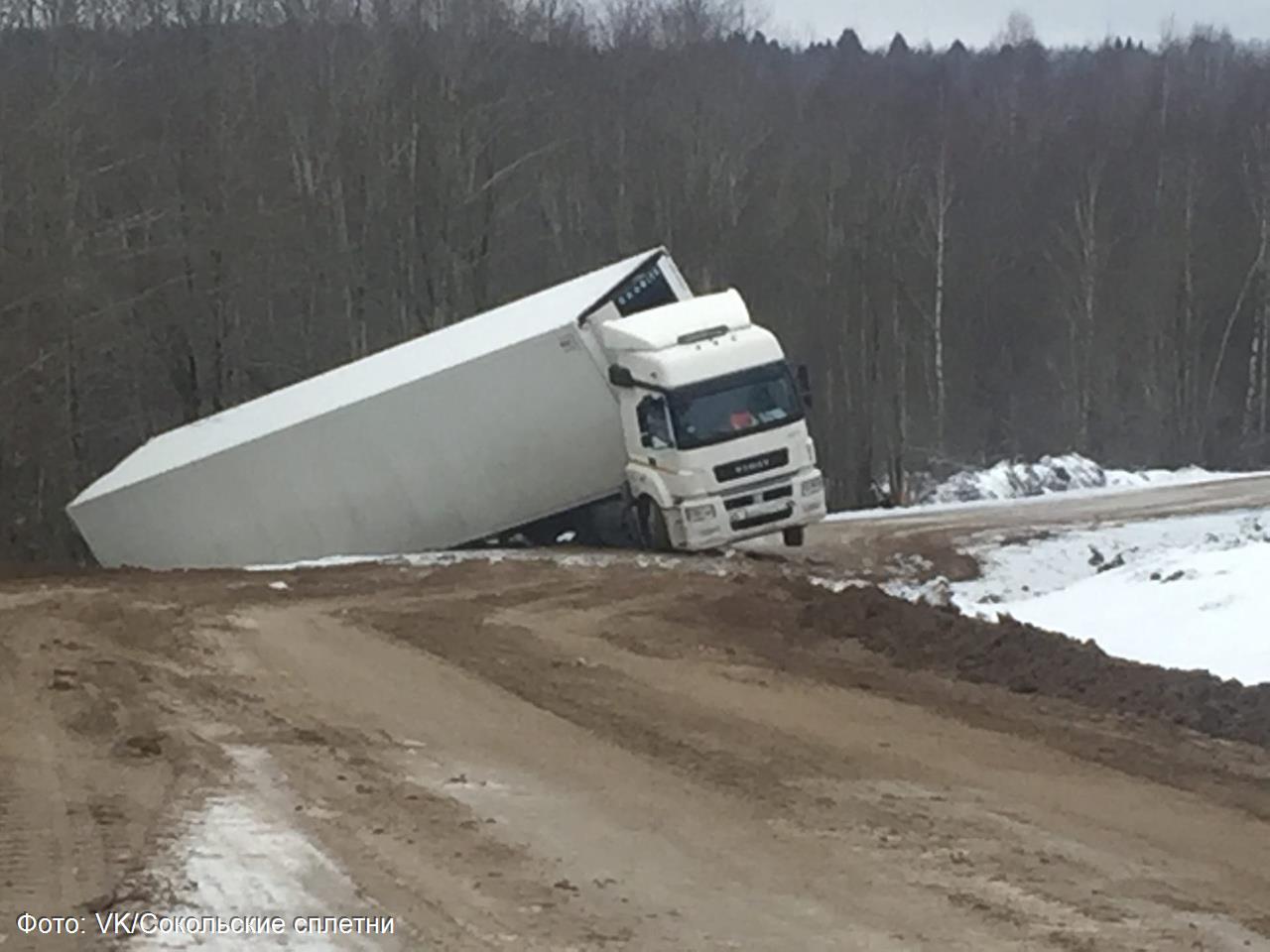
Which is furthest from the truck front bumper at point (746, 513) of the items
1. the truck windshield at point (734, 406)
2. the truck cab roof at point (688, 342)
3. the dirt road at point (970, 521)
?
the truck cab roof at point (688, 342)

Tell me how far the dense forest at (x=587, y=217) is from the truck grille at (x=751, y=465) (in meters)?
15.8

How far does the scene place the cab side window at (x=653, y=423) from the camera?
2436 cm

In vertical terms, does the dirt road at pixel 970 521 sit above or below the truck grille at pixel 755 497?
below

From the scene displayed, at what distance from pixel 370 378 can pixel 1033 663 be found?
1614cm

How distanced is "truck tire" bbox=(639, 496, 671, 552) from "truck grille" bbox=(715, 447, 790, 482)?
104cm

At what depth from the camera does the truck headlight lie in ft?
79.6

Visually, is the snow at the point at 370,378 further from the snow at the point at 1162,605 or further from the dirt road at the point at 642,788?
the dirt road at the point at 642,788

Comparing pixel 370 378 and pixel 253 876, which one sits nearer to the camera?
pixel 253 876

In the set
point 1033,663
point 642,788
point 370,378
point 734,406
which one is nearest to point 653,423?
point 734,406

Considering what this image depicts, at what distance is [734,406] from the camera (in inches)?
969

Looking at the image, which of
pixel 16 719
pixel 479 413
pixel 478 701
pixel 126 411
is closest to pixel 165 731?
pixel 16 719

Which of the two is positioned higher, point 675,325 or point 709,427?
point 675,325

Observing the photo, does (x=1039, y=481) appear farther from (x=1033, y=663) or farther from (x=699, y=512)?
(x=1033, y=663)

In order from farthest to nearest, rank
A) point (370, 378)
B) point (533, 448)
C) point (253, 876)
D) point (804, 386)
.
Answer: point (370, 378) → point (533, 448) → point (804, 386) → point (253, 876)
